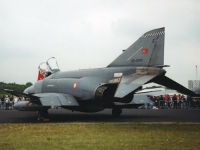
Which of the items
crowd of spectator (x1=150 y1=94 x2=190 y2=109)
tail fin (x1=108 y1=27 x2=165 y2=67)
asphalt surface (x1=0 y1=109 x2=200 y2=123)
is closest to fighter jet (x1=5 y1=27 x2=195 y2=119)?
tail fin (x1=108 y1=27 x2=165 y2=67)

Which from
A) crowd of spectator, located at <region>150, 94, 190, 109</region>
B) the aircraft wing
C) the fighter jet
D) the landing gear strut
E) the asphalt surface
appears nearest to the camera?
the aircraft wing

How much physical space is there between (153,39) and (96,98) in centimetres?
441

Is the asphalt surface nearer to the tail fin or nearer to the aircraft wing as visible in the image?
the aircraft wing

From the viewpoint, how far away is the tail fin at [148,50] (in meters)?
14.9

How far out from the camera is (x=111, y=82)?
1622 cm

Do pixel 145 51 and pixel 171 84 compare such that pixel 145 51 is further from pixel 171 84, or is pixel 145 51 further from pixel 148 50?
pixel 171 84

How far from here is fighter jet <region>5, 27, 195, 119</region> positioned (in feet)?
48.2

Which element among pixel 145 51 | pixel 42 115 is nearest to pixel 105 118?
pixel 42 115

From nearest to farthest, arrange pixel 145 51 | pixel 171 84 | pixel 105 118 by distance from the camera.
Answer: pixel 171 84
pixel 145 51
pixel 105 118

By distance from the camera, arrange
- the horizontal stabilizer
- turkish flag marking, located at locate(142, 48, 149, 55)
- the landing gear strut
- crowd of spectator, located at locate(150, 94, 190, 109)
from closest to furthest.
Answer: the horizontal stabilizer < turkish flag marking, located at locate(142, 48, 149, 55) < the landing gear strut < crowd of spectator, located at locate(150, 94, 190, 109)

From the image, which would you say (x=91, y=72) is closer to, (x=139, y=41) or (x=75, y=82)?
(x=75, y=82)

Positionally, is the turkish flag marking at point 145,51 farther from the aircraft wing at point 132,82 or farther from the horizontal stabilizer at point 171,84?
the horizontal stabilizer at point 171,84

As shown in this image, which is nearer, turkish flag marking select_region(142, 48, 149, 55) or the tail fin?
the tail fin

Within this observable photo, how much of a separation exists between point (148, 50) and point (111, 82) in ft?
8.75
